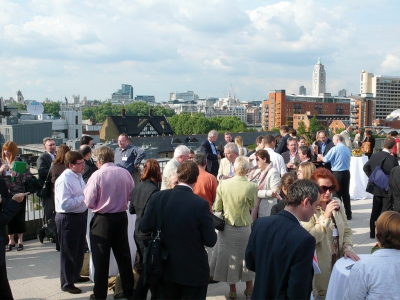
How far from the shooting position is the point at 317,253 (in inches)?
145

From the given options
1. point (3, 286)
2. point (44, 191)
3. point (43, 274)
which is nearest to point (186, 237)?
point (3, 286)

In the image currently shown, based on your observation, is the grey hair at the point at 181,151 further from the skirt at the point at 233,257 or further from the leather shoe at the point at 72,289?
the leather shoe at the point at 72,289

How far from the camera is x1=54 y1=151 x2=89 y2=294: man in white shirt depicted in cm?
466

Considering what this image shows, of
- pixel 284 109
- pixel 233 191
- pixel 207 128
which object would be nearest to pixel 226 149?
pixel 233 191

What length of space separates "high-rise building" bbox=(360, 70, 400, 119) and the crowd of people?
17500cm

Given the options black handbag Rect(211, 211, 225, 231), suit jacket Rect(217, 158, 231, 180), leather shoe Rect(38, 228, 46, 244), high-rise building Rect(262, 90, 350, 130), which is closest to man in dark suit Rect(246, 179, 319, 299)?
black handbag Rect(211, 211, 225, 231)

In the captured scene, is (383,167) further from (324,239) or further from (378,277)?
(378,277)

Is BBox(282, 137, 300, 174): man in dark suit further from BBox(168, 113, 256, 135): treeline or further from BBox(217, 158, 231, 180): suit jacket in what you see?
BBox(168, 113, 256, 135): treeline

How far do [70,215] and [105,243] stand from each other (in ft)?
2.32

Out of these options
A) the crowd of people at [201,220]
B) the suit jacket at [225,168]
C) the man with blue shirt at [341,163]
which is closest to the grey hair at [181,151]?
the crowd of people at [201,220]

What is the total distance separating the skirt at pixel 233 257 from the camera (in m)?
4.49

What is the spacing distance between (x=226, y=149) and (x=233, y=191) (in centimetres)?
188

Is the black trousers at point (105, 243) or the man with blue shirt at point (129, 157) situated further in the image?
the man with blue shirt at point (129, 157)

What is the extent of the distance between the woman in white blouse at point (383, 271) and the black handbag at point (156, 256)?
142cm
